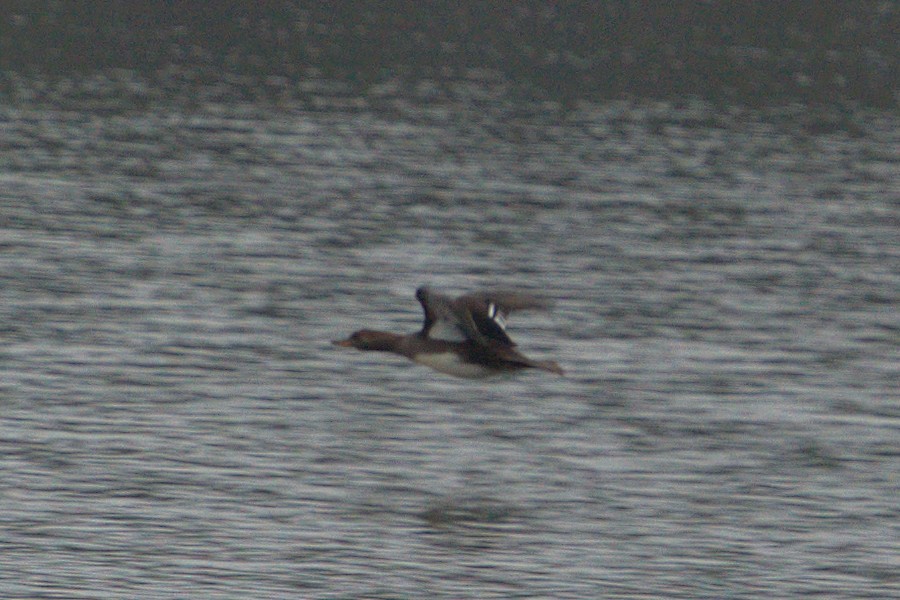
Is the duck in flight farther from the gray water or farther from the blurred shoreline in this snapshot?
the blurred shoreline

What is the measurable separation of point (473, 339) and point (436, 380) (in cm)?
579

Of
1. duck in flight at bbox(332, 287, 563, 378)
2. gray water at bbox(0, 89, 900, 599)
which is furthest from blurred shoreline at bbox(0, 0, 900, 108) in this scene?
duck in flight at bbox(332, 287, 563, 378)

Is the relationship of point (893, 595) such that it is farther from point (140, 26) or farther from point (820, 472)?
point (140, 26)

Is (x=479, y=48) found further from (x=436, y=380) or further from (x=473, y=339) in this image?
(x=473, y=339)

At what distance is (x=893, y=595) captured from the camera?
52.9ft

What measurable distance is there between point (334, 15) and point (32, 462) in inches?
2358

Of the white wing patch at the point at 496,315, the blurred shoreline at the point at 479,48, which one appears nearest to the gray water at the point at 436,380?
the white wing patch at the point at 496,315

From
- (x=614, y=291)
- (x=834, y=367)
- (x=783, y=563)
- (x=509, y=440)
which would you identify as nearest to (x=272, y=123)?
(x=614, y=291)

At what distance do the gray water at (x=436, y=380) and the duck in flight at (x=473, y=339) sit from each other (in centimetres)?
64

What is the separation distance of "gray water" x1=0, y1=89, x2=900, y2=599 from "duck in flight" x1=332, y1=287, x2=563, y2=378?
0.64 m

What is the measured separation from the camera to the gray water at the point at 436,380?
55.6 feet

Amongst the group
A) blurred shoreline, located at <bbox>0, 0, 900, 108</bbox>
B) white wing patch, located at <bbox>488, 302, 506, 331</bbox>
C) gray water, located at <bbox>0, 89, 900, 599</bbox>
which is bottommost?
gray water, located at <bbox>0, 89, 900, 599</bbox>

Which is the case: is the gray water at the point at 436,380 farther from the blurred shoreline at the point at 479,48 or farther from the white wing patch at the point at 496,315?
the blurred shoreline at the point at 479,48

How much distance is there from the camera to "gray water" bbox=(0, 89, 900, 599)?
55.6ft
